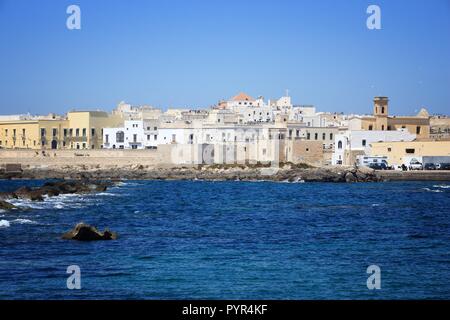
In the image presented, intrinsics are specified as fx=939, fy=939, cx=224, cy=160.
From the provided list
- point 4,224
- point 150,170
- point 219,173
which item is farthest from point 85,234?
point 150,170

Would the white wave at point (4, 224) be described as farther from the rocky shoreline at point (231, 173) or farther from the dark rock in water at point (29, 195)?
the rocky shoreline at point (231, 173)

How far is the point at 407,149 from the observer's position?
6550cm

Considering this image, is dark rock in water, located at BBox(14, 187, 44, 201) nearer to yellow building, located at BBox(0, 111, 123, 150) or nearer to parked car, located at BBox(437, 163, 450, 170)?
parked car, located at BBox(437, 163, 450, 170)

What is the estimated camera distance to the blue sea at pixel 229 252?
1558 cm

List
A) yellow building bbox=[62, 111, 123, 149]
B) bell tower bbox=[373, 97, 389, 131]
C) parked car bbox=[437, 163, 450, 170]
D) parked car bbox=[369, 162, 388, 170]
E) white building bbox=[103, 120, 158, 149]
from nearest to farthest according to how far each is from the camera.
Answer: parked car bbox=[437, 163, 450, 170]
parked car bbox=[369, 162, 388, 170]
bell tower bbox=[373, 97, 389, 131]
white building bbox=[103, 120, 158, 149]
yellow building bbox=[62, 111, 123, 149]

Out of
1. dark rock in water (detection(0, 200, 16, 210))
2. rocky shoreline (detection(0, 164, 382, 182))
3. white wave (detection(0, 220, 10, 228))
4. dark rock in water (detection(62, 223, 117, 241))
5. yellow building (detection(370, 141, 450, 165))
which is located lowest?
rocky shoreline (detection(0, 164, 382, 182))

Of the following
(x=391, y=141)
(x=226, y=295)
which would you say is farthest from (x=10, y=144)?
(x=226, y=295)

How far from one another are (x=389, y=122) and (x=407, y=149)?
9.84 metres

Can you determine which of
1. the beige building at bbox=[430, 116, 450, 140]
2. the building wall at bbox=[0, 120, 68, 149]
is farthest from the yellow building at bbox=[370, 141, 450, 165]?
the building wall at bbox=[0, 120, 68, 149]

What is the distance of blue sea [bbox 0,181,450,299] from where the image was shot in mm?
15578

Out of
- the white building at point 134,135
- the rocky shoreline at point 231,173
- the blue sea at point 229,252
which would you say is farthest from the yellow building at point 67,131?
the blue sea at point 229,252

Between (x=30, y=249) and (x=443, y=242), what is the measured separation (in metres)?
9.82

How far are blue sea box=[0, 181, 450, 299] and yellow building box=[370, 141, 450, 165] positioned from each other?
97.7 ft
